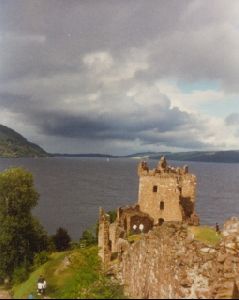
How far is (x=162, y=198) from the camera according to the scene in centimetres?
6141

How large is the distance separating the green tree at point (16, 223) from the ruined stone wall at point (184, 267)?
3046cm

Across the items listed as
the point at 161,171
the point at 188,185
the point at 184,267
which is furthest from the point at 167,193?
the point at 184,267

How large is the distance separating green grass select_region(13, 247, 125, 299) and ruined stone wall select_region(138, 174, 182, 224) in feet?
56.7

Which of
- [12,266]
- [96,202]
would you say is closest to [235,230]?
[12,266]

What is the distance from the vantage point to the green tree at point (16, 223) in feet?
178

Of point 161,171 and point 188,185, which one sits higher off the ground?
point 161,171

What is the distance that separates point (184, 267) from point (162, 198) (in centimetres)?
4010

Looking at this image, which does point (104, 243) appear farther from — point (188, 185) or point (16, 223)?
point (188, 185)

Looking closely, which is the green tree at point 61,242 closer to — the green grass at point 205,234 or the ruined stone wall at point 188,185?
the ruined stone wall at point 188,185

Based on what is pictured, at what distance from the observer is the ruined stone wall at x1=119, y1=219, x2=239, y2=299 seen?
68.1ft

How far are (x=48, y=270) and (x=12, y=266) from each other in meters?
11.9

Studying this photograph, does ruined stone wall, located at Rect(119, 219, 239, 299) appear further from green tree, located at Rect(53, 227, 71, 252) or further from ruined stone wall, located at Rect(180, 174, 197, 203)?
green tree, located at Rect(53, 227, 71, 252)

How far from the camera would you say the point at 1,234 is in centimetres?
5531

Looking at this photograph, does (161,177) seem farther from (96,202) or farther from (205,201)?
(205,201)
